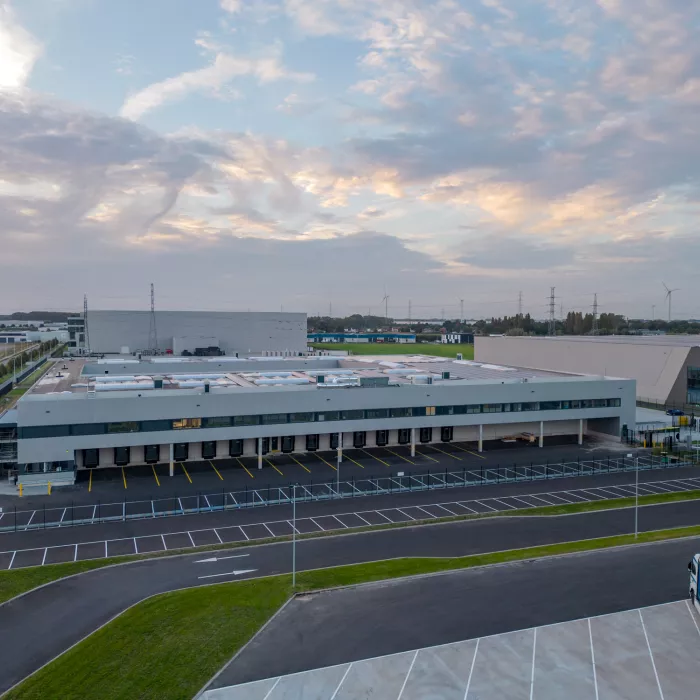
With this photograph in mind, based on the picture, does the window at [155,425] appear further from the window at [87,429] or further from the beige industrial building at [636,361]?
the beige industrial building at [636,361]

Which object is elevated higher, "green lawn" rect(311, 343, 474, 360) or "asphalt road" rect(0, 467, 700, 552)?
"green lawn" rect(311, 343, 474, 360)

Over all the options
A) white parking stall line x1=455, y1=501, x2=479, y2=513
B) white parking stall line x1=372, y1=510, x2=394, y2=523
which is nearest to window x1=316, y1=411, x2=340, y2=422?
white parking stall line x1=372, y1=510, x2=394, y2=523

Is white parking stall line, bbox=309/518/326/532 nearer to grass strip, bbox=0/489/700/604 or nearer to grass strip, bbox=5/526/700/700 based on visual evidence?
grass strip, bbox=0/489/700/604

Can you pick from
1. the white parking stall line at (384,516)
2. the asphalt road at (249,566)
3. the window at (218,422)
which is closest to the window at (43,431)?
the window at (218,422)

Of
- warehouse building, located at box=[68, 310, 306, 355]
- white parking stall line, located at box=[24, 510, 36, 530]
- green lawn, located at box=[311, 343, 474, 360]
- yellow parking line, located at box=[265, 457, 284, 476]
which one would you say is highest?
warehouse building, located at box=[68, 310, 306, 355]

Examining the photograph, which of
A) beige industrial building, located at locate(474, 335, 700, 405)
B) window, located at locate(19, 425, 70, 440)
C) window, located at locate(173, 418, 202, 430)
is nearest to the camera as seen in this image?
window, located at locate(19, 425, 70, 440)

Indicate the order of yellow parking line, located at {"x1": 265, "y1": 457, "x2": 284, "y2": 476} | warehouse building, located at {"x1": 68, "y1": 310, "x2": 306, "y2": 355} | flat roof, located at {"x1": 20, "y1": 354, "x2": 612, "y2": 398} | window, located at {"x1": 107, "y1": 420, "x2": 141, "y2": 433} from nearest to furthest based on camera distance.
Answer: window, located at {"x1": 107, "y1": 420, "x2": 141, "y2": 433}
yellow parking line, located at {"x1": 265, "y1": 457, "x2": 284, "y2": 476}
flat roof, located at {"x1": 20, "y1": 354, "x2": 612, "y2": 398}
warehouse building, located at {"x1": 68, "y1": 310, "x2": 306, "y2": 355}

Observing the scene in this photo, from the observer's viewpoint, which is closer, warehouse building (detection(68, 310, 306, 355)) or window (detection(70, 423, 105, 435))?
window (detection(70, 423, 105, 435))

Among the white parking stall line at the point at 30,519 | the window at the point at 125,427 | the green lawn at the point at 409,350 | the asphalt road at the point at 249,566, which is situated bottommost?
the white parking stall line at the point at 30,519

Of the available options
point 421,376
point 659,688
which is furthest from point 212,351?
point 659,688
